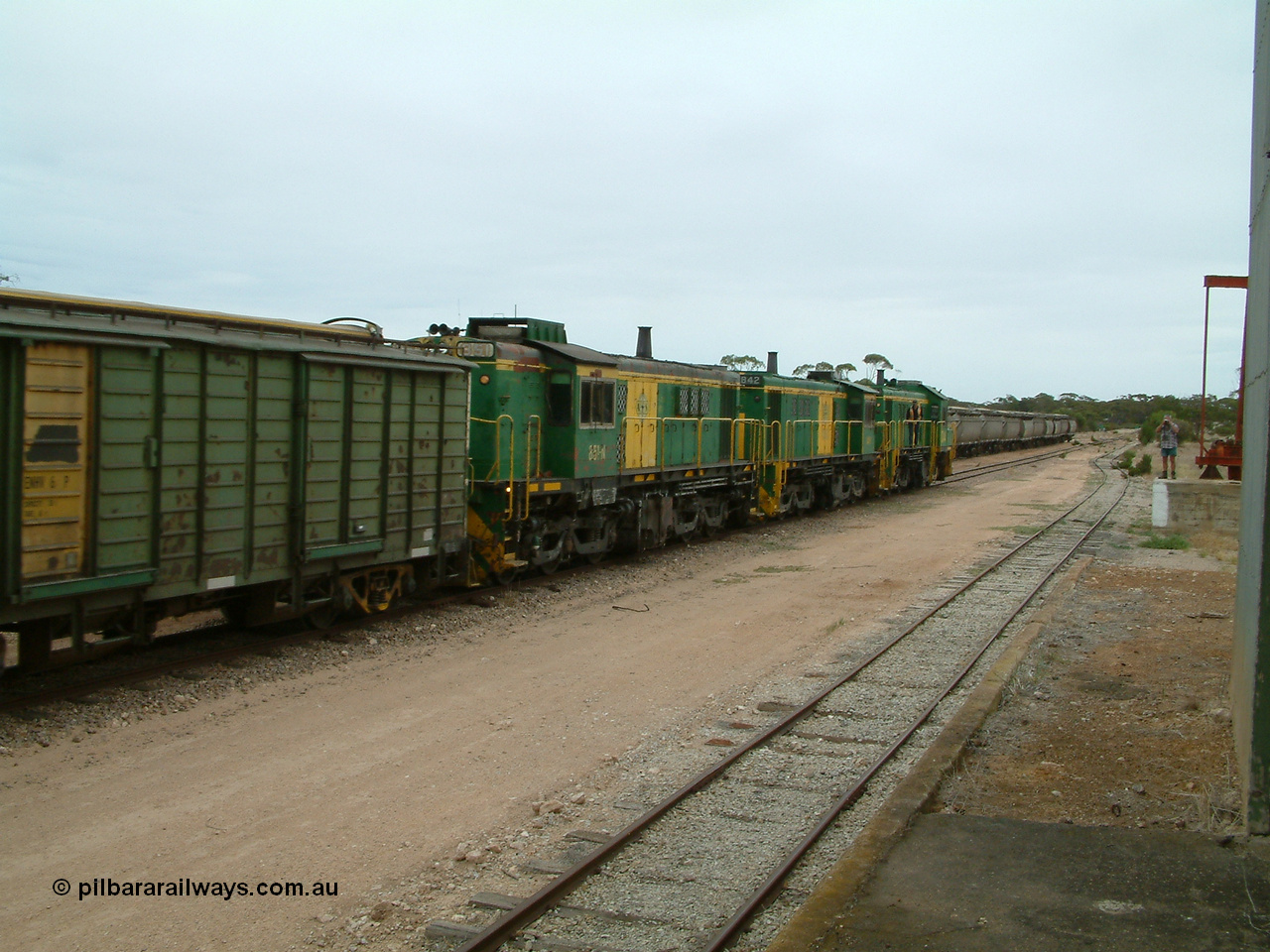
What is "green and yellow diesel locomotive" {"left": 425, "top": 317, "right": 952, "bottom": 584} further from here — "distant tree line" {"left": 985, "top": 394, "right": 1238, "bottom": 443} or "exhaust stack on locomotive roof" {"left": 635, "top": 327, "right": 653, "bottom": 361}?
"distant tree line" {"left": 985, "top": 394, "right": 1238, "bottom": 443}

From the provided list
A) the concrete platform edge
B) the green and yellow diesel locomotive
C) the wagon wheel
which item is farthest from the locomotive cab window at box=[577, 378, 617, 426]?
the concrete platform edge

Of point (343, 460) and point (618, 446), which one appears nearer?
point (343, 460)

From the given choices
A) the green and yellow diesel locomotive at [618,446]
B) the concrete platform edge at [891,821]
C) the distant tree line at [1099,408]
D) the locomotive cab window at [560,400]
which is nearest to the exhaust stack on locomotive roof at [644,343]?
the green and yellow diesel locomotive at [618,446]

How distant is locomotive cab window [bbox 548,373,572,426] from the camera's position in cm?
1438

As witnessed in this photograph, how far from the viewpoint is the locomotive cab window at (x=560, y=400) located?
14.4m

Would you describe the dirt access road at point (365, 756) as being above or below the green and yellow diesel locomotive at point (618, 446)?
below

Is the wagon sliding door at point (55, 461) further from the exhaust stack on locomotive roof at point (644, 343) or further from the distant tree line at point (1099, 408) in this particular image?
the distant tree line at point (1099, 408)

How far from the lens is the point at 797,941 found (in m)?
4.50

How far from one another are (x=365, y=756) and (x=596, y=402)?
853 cm

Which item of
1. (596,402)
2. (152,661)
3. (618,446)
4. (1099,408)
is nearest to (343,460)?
(152,661)

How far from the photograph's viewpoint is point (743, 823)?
20.6ft

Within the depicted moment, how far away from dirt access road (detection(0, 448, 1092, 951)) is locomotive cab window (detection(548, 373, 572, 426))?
2546 millimetres

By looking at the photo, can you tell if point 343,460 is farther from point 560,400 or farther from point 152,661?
point 560,400

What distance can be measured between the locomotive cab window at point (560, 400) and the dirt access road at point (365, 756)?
100 inches
